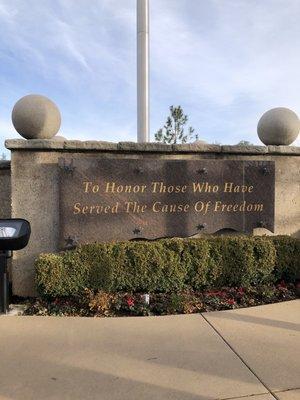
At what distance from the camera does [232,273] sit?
5.10 metres

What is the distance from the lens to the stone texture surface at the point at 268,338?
2.80 metres

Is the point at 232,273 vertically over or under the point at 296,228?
under

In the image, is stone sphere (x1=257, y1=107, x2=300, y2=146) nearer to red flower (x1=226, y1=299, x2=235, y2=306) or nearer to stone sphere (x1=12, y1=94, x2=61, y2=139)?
red flower (x1=226, y1=299, x2=235, y2=306)

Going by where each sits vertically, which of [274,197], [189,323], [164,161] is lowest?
[189,323]

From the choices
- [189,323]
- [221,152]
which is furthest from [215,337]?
[221,152]

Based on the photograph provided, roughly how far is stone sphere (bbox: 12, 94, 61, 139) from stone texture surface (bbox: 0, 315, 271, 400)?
239 cm

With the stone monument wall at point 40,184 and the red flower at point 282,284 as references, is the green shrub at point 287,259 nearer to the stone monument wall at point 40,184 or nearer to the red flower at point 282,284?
the red flower at point 282,284

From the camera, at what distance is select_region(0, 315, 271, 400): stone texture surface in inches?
101

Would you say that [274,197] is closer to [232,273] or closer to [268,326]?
[232,273]

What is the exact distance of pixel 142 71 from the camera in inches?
318

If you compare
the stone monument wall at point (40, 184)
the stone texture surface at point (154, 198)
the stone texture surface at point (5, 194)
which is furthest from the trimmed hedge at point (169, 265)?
the stone texture surface at point (5, 194)

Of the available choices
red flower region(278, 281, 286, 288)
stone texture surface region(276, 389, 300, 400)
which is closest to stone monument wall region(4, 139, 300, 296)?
red flower region(278, 281, 286, 288)

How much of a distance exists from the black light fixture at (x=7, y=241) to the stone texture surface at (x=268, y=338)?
2.12 metres

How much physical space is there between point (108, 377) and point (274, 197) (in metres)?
4.02
